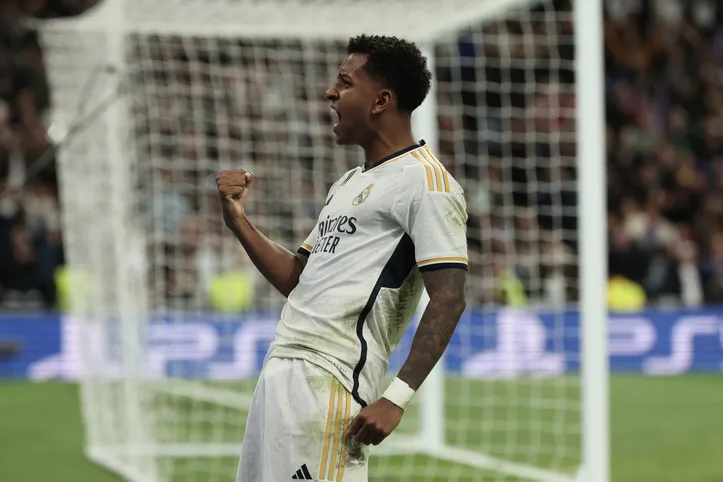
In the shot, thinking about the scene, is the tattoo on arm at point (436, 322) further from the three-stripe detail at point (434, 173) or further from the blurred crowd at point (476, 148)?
the blurred crowd at point (476, 148)

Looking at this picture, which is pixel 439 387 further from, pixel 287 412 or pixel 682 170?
pixel 682 170

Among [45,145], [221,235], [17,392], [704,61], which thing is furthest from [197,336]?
[704,61]

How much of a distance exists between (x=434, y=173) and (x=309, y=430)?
0.79 metres

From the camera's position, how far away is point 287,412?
10.8ft

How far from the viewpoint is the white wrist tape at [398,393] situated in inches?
122

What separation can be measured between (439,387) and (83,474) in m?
2.79

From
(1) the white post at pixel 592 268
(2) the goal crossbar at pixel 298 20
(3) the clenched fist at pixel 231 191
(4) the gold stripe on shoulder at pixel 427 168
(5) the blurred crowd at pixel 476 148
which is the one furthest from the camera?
(5) the blurred crowd at pixel 476 148

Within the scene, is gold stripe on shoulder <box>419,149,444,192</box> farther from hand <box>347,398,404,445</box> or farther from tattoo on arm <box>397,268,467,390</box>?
hand <box>347,398,404,445</box>

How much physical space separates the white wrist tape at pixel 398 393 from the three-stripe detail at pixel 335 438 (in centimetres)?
21

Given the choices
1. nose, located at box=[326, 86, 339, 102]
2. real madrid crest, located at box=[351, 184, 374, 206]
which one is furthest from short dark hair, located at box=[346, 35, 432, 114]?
real madrid crest, located at box=[351, 184, 374, 206]

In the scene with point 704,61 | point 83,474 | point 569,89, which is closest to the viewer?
point 83,474

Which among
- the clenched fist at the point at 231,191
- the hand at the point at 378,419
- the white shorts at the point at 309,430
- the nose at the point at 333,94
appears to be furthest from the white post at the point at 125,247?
the hand at the point at 378,419

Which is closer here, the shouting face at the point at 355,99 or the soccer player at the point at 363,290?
the soccer player at the point at 363,290

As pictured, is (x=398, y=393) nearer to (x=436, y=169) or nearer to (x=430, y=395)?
(x=436, y=169)
